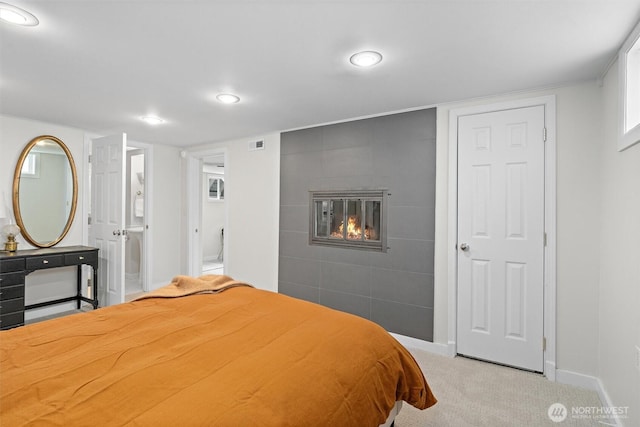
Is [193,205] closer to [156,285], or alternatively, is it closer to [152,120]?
[156,285]

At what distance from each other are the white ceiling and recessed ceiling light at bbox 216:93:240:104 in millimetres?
78

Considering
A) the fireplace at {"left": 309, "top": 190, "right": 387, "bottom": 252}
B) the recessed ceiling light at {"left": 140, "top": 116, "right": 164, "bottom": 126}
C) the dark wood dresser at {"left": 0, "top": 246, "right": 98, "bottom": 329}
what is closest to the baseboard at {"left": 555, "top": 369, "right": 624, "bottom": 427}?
the fireplace at {"left": 309, "top": 190, "right": 387, "bottom": 252}

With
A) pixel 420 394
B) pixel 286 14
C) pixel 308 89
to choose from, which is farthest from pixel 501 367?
pixel 286 14

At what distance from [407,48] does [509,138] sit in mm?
1323

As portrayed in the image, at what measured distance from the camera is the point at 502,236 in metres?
2.70

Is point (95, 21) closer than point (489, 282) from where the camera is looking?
Yes

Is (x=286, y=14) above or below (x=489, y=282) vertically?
above

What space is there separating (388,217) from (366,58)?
1.60 meters

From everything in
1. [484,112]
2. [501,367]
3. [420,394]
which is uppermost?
[484,112]

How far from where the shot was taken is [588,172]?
7.82 ft

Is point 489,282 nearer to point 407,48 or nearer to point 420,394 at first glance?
point 420,394

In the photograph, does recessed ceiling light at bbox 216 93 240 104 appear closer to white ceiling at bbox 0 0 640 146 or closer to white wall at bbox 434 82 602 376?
white ceiling at bbox 0 0 640 146

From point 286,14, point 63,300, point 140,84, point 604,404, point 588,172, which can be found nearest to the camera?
point 286,14

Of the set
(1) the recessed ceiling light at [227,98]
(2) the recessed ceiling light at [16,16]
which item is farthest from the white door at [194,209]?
(2) the recessed ceiling light at [16,16]
